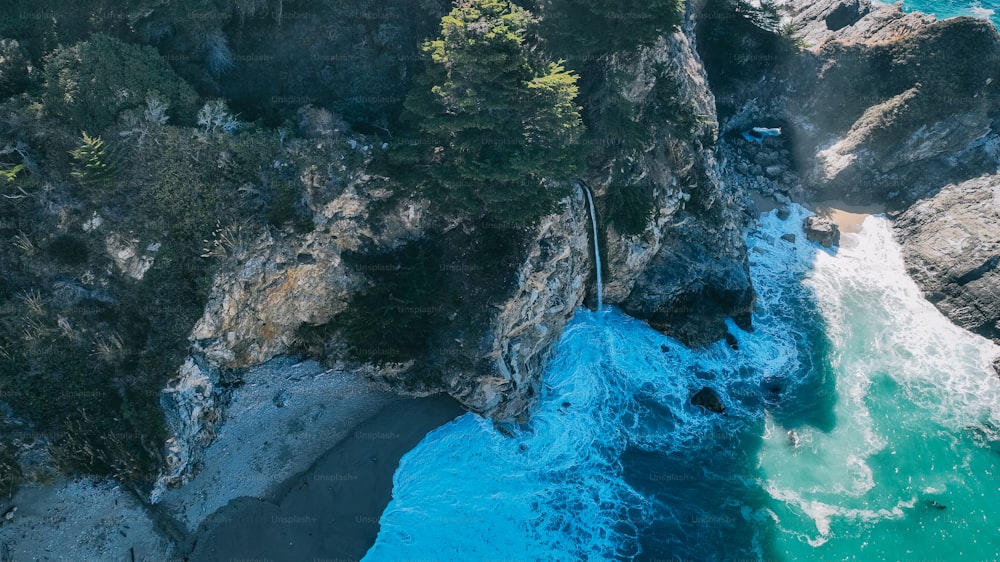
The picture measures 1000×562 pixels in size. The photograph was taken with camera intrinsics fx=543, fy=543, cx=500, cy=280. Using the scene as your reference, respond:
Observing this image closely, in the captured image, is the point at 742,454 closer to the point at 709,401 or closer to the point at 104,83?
the point at 709,401

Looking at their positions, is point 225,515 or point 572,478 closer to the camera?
point 225,515

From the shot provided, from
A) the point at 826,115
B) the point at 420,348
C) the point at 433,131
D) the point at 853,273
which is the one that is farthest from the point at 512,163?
the point at 826,115

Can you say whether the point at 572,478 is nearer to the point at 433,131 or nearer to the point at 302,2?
the point at 433,131

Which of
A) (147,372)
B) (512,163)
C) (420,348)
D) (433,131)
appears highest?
(433,131)

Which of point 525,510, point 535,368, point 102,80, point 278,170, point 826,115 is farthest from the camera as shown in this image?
point 826,115

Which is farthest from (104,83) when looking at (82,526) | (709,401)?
(709,401)

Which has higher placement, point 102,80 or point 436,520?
point 102,80

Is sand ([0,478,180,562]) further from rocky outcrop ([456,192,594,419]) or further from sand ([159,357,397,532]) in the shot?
rocky outcrop ([456,192,594,419])

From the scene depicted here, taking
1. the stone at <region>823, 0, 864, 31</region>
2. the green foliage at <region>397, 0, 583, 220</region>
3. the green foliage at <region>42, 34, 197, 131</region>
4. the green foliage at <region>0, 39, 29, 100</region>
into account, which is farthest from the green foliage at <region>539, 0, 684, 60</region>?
the stone at <region>823, 0, 864, 31</region>
